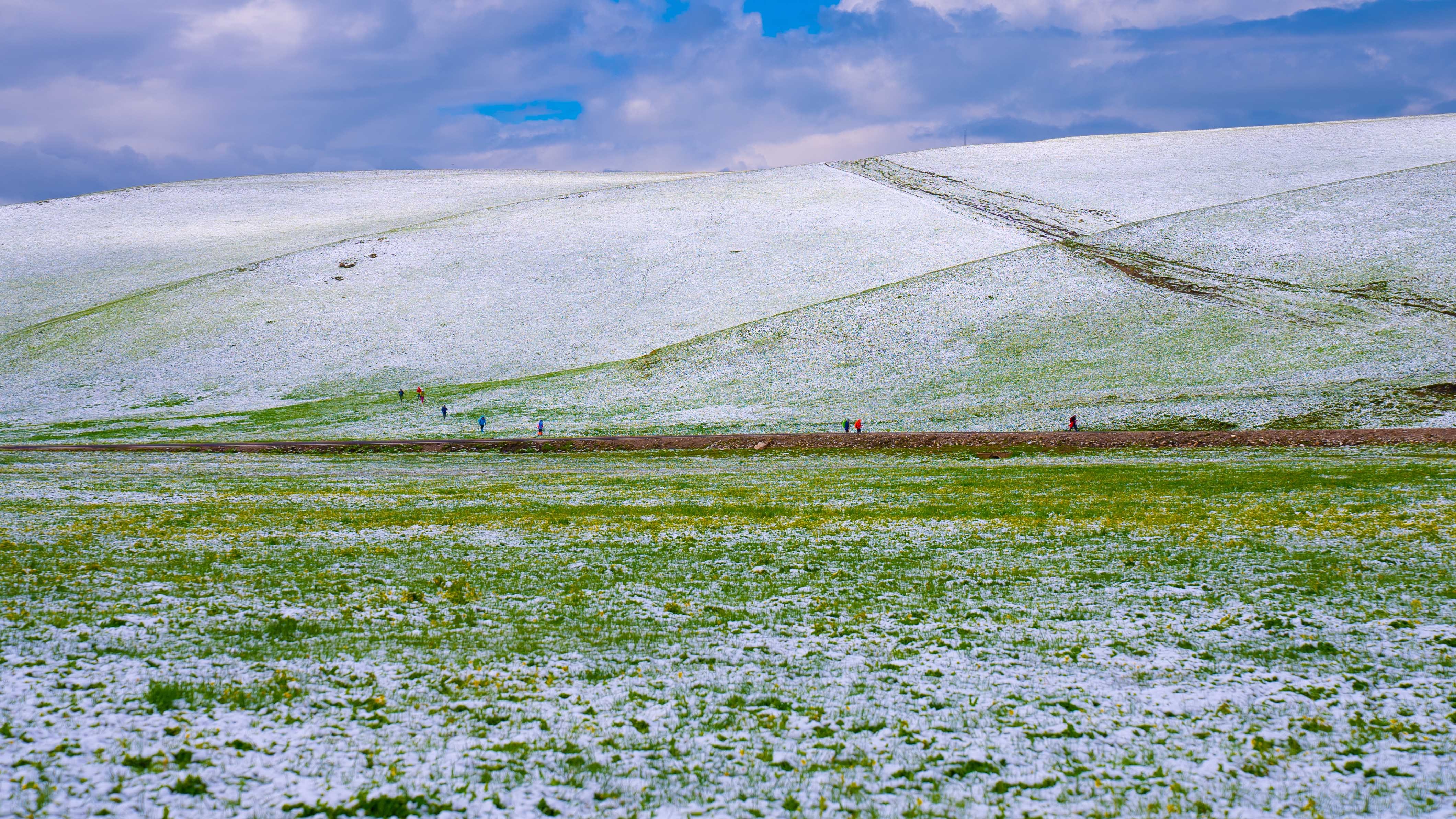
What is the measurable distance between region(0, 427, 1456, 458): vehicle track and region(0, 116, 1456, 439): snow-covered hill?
378cm

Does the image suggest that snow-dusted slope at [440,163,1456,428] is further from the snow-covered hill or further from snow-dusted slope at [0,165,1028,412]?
snow-dusted slope at [0,165,1028,412]

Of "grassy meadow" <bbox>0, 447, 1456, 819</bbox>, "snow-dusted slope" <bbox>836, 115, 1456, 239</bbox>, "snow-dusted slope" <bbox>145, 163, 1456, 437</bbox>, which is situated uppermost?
"snow-dusted slope" <bbox>836, 115, 1456, 239</bbox>

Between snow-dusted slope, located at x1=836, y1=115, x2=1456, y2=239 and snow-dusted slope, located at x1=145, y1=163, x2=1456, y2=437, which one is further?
snow-dusted slope, located at x1=836, y1=115, x2=1456, y2=239

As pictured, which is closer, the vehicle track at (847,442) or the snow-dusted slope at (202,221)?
the vehicle track at (847,442)

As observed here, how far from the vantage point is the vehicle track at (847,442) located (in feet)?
120

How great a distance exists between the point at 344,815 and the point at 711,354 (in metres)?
57.6

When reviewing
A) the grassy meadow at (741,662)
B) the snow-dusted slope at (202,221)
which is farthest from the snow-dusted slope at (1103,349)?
the snow-dusted slope at (202,221)

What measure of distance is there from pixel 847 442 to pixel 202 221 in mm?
103334

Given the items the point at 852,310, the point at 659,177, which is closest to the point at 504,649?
the point at 852,310

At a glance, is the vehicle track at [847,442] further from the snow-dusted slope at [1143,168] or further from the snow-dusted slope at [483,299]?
the snow-dusted slope at [1143,168]

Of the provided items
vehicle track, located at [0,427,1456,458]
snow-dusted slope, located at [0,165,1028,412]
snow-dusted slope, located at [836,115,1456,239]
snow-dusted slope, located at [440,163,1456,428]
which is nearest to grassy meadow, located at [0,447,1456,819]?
vehicle track, located at [0,427,1456,458]

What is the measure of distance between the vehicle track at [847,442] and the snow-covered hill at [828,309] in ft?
12.4

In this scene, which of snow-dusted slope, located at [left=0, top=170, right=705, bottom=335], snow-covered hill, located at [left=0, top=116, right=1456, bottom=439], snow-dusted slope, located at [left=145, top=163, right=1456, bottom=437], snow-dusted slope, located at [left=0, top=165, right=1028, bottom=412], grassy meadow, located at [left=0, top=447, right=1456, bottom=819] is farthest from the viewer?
snow-dusted slope, located at [left=0, top=170, right=705, bottom=335]

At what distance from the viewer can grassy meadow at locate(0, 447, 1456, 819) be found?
8.34m
